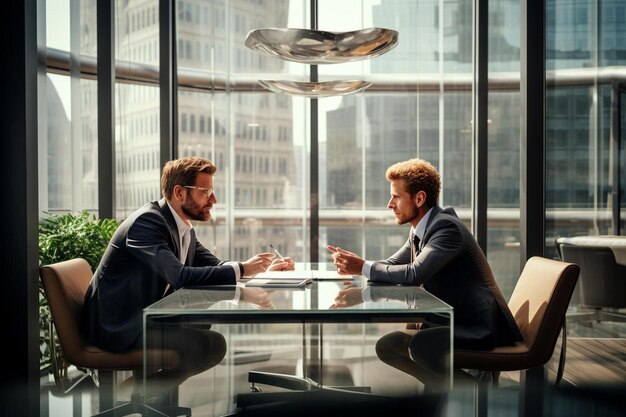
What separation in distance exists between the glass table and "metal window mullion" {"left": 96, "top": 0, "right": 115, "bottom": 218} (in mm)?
2221

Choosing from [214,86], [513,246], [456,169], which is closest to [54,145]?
[214,86]

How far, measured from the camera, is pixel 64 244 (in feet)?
12.0

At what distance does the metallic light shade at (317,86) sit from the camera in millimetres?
3344

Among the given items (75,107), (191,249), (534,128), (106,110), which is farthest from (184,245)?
(534,128)

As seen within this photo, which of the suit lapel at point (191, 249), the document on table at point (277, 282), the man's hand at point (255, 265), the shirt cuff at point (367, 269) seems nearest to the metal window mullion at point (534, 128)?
the shirt cuff at point (367, 269)

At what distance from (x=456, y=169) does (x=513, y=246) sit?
2.41ft

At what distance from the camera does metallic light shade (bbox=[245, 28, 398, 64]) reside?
A: 2.71m

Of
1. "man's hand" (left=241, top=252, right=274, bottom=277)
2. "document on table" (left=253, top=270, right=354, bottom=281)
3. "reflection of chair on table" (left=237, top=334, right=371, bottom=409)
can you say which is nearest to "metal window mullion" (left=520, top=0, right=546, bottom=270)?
"document on table" (left=253, top=270, right=354, bottom=281)

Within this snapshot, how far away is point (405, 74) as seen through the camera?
16.8 ft

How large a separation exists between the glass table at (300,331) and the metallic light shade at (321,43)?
107 centimetres

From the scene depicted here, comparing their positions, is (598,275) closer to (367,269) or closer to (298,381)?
(367,269)

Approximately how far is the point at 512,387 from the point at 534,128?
5.07ft

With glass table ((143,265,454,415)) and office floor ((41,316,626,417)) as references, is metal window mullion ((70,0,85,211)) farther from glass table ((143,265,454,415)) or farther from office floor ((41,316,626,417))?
glass table ((143,265,454,415))

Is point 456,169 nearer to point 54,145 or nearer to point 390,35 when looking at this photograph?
point 390,35
